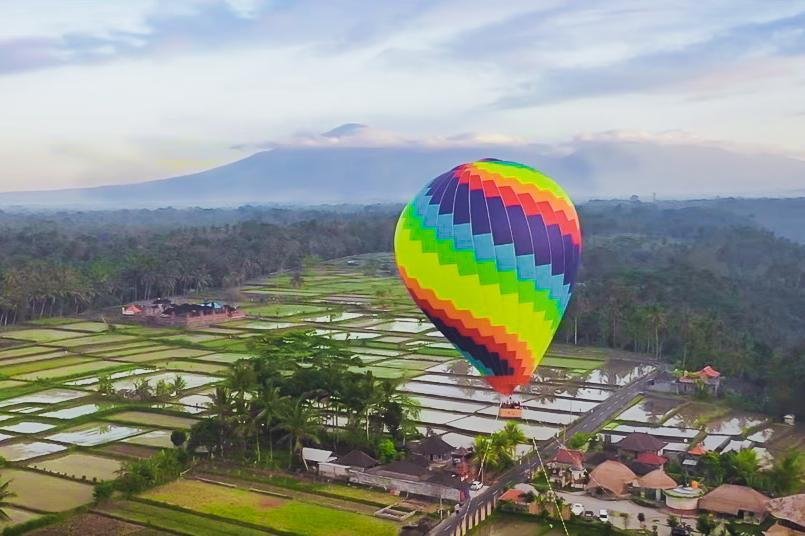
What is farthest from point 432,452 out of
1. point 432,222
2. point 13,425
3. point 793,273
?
point 793,273

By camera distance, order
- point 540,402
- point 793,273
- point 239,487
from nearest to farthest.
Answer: point 239,487 → point 540,402 → point 793,273

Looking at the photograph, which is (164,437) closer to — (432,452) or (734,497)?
(432,452)

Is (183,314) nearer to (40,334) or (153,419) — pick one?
(40,334)

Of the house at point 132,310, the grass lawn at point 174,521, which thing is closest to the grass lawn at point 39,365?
the house at point 132,310

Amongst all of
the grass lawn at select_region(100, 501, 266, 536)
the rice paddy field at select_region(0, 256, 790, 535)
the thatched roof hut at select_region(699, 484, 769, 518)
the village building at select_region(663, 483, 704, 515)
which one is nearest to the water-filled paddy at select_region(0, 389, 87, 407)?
the rice paddy field at select_region(0, 256, 790, 535)

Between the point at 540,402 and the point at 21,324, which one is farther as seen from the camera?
the point at 21,324
